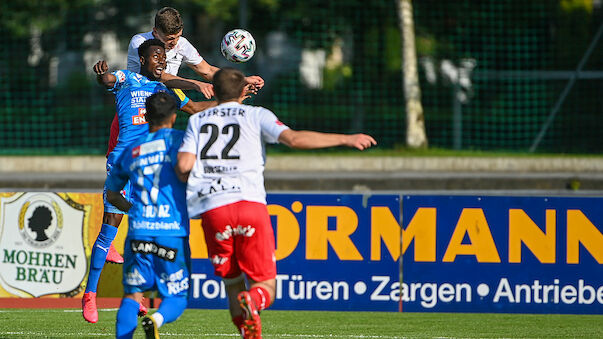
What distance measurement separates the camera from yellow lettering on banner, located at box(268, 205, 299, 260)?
9945 millimetres

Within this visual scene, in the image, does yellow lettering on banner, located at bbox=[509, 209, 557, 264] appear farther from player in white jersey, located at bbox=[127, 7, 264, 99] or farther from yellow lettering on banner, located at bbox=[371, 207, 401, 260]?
player in white jersey, located at bbox=[127, 7, 264, 99]

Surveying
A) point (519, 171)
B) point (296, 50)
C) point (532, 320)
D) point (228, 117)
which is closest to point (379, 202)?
point (532, 320)

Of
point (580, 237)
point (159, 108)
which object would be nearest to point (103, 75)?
point (159, 108)

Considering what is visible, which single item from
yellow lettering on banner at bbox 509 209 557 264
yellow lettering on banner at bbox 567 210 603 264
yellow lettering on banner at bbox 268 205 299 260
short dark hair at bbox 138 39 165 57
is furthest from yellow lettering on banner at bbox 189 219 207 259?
yellow lettering on banner at bbox 567 210 603 264

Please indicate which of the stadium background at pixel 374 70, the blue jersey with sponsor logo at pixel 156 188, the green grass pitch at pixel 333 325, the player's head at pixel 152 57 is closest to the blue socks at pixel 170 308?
the blue jersey with sponsor logo at pixel 156 188

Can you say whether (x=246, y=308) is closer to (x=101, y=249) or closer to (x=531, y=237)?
(x=101, y=249)

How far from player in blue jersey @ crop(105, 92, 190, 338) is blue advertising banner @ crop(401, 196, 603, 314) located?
4373 millimetres

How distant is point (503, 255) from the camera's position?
32.1 feet

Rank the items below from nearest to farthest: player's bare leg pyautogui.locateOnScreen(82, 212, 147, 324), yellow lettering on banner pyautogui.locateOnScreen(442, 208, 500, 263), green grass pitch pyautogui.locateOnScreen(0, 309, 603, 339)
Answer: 1. player's bare leg pyautogui.locateOnScreen(82, 212, 147, 324)
2. green grass pitch pyautogui.locateOnScreen(0, 309, 603, 339)
3. yellow lettering on banner pyautogui.locateOnScreen(442, 208, 500, 263)

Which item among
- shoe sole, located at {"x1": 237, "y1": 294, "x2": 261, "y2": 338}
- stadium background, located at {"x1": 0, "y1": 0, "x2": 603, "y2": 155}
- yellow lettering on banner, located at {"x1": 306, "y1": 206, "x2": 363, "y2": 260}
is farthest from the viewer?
stadium background, located at {"x1": 0, "y1": 0, "x2": 603, "y2": 155}

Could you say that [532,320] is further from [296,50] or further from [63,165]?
[296,50]

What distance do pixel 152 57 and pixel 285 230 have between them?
300cm

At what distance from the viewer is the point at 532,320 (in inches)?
367

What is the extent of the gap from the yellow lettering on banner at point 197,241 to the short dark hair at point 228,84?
4111mm
